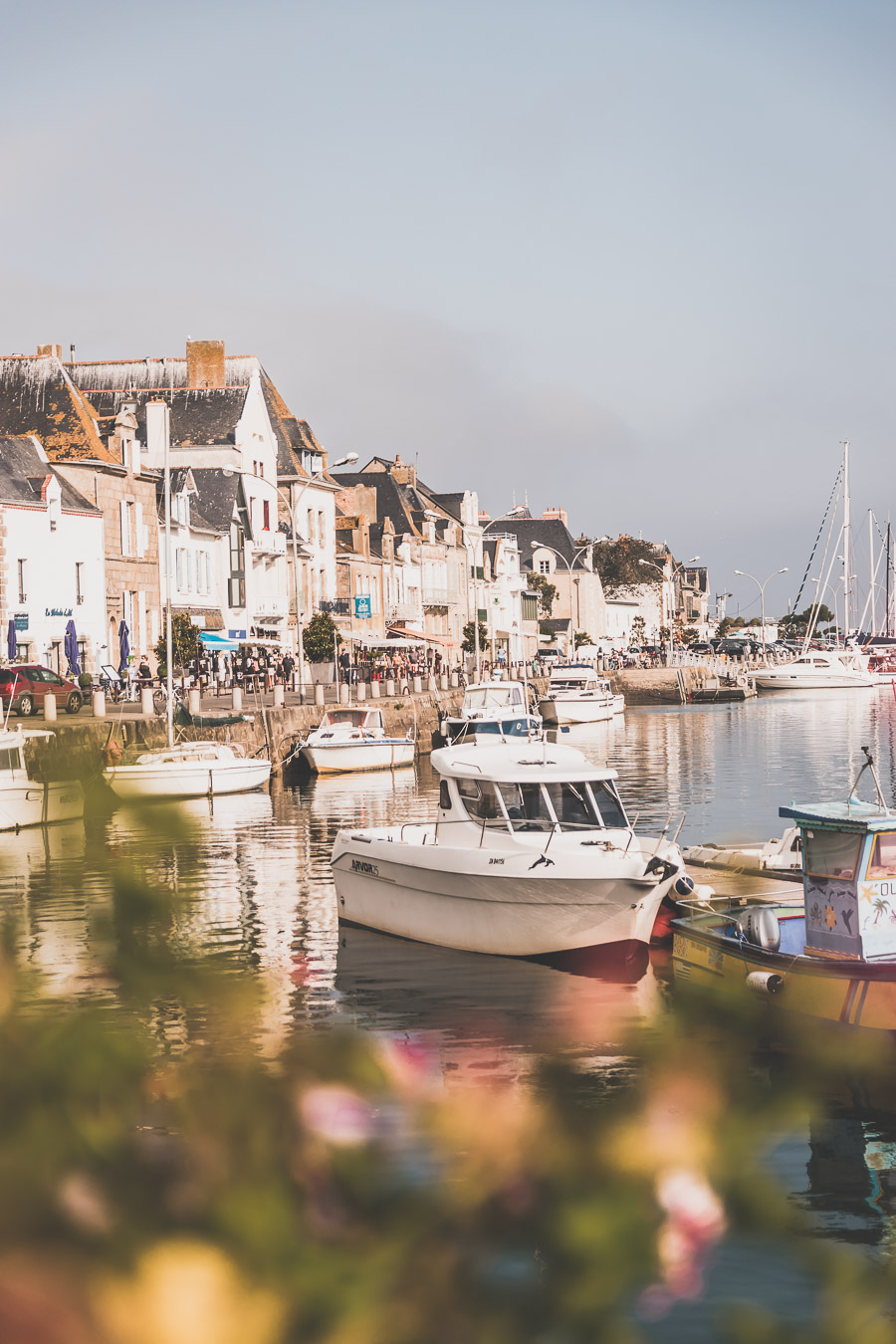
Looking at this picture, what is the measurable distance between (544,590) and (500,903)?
12115 centimetres

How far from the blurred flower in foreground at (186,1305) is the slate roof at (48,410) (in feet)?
195

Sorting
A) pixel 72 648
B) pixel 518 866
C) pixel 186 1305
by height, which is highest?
pixel 72 648

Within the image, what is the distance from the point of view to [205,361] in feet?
257

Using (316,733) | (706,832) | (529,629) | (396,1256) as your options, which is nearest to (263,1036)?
(396,1256)

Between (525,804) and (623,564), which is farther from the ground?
(623,564)

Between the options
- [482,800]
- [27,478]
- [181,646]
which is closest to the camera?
[482,800]

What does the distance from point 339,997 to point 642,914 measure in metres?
4.42

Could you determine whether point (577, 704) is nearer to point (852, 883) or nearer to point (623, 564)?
point (852, 883)

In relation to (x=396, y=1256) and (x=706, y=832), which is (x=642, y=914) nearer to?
(x=706, y=832)

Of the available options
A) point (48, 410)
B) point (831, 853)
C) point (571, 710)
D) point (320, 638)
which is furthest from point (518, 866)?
point (571, 710)

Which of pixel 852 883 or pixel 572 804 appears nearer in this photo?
pixel 852 883

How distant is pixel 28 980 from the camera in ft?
9.43

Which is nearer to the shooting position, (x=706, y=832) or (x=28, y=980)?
(x=28, y=980)

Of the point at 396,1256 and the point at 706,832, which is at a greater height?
the point at 396,1256
